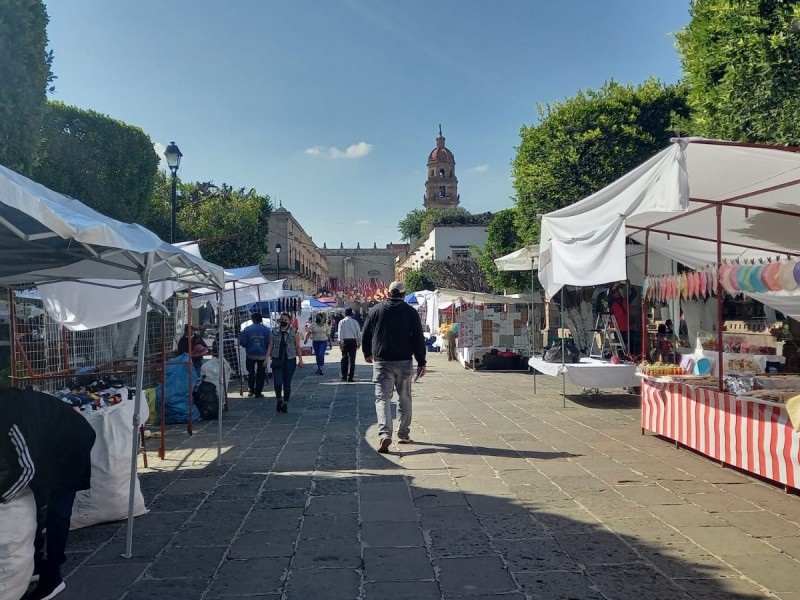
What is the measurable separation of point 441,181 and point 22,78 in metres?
75.0

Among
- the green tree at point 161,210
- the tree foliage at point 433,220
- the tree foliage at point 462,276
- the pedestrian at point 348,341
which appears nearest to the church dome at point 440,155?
the tree foliage at point 433,220

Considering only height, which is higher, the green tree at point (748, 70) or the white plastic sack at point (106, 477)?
the green tree at point (748, 70)

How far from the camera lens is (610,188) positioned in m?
6.25

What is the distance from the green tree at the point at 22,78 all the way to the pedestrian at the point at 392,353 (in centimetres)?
505

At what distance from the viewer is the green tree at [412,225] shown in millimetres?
88463

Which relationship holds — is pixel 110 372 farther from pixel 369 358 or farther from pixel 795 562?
pixel 795 562

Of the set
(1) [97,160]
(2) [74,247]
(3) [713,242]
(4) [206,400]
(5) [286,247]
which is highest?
(5) [286,247]

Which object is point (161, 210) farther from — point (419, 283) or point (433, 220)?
point (433, 220)

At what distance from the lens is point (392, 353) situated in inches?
281

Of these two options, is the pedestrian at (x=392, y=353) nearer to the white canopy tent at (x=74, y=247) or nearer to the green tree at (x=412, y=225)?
the white canopy tent at (x=74, y=247)

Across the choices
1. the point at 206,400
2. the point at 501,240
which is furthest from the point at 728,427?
the point at 501,240

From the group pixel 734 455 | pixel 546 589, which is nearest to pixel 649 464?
pixel 734 455

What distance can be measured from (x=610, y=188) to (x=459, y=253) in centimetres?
4421

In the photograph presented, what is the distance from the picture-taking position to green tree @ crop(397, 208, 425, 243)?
88.5 meters
